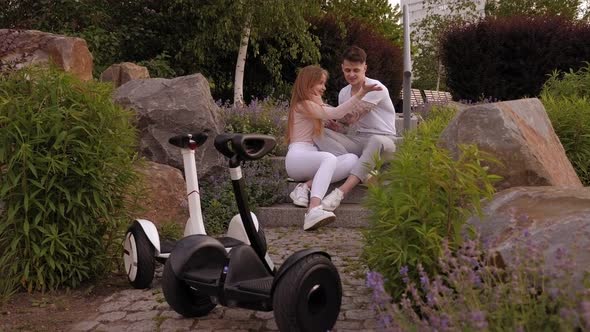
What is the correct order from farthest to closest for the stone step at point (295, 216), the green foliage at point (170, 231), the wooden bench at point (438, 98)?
the wooden bench at point (438, 98)
the stone step at point (295, 216)
the green foliage at point (170, 231)

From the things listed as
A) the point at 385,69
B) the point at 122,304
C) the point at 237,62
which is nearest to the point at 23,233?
the point at 122,304

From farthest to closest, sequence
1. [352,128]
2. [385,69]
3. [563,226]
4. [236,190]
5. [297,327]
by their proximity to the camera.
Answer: [385,69]
[352,128]
[236,190]
[297,327]
[563,226]

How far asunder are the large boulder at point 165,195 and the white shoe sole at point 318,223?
3.62ft

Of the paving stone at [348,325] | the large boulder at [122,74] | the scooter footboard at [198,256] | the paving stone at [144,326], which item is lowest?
the paving stone at [348,325]

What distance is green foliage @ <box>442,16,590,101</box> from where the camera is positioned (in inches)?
486

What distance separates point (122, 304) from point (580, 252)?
2641 millimetres

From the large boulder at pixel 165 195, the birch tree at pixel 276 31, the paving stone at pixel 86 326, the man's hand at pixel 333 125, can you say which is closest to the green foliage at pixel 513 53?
the birch tree at pixel 276 31

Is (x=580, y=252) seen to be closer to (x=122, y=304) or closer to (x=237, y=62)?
(x=122, y=304)

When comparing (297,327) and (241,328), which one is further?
(241,328)

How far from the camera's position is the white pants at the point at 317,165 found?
19.8 ft

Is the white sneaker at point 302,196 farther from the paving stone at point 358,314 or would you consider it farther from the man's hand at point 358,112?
the paving stone at point 358,314

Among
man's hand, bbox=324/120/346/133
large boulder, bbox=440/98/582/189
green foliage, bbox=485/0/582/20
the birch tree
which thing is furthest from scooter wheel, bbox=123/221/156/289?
green foliage, bbox=485/0/582/20

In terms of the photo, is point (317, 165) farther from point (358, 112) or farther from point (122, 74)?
point (122, 74)

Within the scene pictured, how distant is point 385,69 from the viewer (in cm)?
1520
